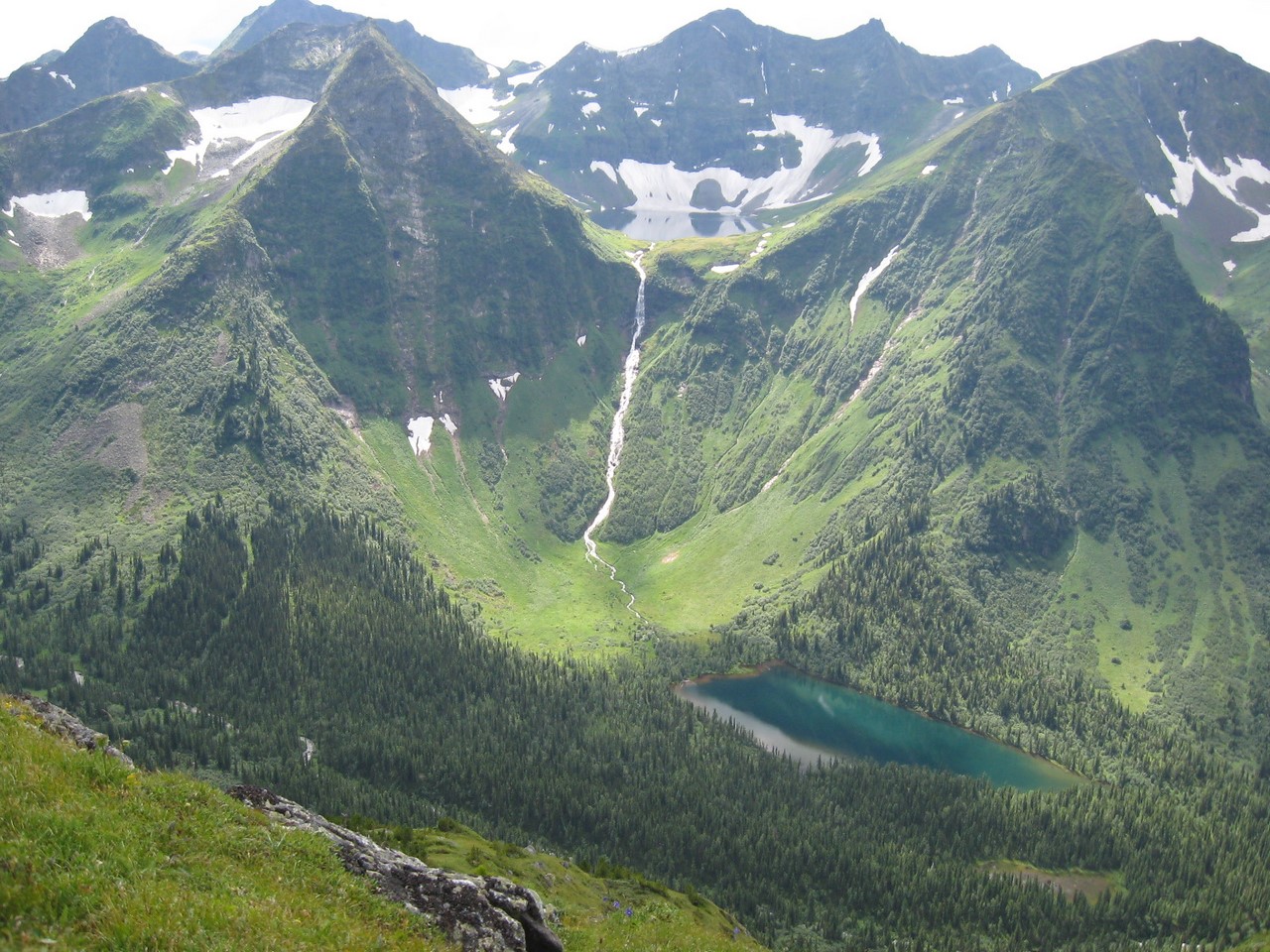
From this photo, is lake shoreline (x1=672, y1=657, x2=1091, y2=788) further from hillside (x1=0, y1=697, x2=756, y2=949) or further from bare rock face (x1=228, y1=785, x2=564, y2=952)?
hillside (x1=0, y1=697, x2=756, y2=949)

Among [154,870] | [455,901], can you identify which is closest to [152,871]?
[154,870]

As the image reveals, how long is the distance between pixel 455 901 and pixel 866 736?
160 metres

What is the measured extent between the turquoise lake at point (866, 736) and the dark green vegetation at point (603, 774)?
1103 centimetres

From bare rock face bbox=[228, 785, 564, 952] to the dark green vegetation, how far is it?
8877cm

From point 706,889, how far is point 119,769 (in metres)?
105

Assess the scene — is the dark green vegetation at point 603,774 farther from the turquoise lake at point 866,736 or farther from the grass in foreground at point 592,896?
the grass in foreground at point 592,896

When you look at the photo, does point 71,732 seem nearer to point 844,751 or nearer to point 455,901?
point 455,901

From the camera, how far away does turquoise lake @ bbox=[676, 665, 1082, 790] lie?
6663 inches

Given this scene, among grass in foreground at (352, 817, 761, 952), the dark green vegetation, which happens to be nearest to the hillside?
grass in foreground at (352, 817, 761, 952)

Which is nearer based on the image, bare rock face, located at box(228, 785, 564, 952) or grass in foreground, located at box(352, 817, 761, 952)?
bare rock face, located at box(228, 785, 564, 952)

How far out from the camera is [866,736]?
593 feet

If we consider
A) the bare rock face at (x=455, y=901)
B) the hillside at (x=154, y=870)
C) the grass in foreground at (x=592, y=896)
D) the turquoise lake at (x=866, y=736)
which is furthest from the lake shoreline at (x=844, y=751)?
the hillside at (x=154, y=870)

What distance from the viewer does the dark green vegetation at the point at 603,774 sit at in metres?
124

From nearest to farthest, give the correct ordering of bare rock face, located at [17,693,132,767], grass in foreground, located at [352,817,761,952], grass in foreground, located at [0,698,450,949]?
grass in foreground, located at [0,698,450,949] → bare rock face, located at [17,693,132,767] → grass in foreground, located at [352,817,761,952]
